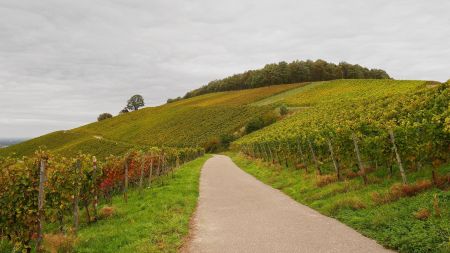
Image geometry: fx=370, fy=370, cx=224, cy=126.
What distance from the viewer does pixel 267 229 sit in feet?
35.7

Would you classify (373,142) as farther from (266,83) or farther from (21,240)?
(266,83)

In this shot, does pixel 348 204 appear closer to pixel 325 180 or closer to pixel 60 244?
pixel 325 180

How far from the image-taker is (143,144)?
90.8 meters

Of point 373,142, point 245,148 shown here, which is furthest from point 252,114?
point 373,142

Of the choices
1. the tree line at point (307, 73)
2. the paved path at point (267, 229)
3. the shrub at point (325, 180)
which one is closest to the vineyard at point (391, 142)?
the shrub at point (325, 180)

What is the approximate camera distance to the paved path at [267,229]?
903cm

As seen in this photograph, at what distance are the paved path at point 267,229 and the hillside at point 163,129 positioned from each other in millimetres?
67022

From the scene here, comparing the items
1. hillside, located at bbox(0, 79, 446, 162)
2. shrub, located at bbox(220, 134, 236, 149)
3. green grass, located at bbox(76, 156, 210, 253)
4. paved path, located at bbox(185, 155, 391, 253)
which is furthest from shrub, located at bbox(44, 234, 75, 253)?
shrub, located at bbox(220, 134, 236, 149)

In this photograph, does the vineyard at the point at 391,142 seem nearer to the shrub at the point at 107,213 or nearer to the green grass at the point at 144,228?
the green grass at the point at 144,228

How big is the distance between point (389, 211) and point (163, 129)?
9272 centimetres

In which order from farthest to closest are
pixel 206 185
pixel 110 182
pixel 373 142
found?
pixel 206 185 < pixel 110 182 < pixel 373 142

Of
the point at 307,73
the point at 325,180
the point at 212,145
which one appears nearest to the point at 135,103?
the point at 307,73

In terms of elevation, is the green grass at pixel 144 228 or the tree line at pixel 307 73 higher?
the tree line at pixel 307 73

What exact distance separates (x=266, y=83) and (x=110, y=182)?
401 ft
